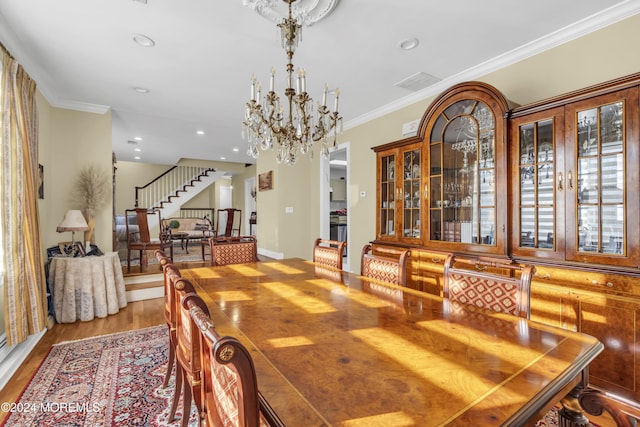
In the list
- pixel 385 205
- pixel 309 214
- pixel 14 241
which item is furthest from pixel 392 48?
pixel 309 214

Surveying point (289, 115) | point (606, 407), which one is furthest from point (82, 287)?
point (606, 407)

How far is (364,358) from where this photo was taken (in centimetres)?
97

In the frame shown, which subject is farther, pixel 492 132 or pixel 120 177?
pixel 120 177

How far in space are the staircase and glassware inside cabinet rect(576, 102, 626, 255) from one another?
959 cm

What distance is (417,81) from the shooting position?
3457mm

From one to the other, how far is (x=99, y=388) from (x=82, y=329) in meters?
1.42

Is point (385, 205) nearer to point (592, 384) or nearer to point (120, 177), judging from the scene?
point (592, 384)

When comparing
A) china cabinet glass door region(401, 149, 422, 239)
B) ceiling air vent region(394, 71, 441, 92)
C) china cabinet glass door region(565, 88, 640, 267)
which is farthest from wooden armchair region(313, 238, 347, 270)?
ceiling air vent region(394, 71, 441, 92)

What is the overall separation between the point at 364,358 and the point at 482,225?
7.15ft

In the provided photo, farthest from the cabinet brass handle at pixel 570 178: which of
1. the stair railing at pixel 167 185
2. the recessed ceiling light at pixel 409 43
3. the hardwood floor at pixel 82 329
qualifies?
the stair railing at pixel 167 185

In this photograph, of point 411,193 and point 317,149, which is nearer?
point 411,193

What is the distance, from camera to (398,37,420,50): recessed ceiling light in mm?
2641

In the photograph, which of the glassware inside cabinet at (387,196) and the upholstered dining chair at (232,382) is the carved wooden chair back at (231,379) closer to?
the upholstered dining chair at (232,382)

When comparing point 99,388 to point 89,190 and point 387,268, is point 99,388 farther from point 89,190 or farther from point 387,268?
point 89,190
